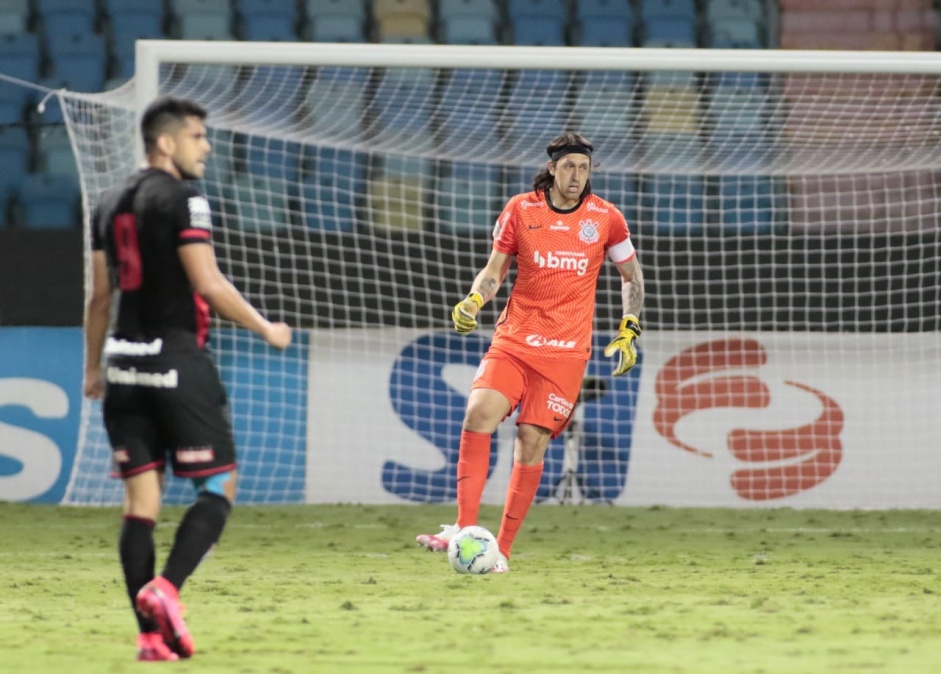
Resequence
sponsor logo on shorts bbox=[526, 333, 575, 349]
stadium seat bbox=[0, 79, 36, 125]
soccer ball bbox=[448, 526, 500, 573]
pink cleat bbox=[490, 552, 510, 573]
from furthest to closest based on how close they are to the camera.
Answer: stadium seat bbox=[0, 79, 36, 125] → sponsor logo on shorts bbox=[526, 333, 575, 349] → pink cleat bbox=[490, 552, 510, 573] → soccer ball bbox=[448, 526, 500, 573]

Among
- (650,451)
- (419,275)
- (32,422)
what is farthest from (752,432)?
(32,422)

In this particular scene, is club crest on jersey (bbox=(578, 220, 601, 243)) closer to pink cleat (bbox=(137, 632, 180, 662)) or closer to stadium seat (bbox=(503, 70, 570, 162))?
pink cleat (bbox=(137, 632, 180, 662))

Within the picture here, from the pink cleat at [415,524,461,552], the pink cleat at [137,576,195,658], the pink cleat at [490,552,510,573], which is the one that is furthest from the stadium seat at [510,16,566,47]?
the pink cleat at [137,576,195,658]

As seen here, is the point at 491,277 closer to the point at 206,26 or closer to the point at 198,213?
the point at 198,213

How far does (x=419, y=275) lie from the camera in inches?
420

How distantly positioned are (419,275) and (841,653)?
262 inches

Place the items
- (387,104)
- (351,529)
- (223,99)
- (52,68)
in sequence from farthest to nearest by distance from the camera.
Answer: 1. (52,68)
2. (387,104)
3. (223,99)
4. (351,529)

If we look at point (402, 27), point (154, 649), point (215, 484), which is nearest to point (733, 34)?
point (402, 27)

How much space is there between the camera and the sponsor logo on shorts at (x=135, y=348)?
434 centimetres

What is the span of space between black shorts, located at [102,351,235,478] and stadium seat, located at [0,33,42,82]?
8818 millimetres

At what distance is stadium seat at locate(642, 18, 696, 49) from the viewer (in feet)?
42.6

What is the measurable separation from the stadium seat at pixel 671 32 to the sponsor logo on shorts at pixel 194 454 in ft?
30.3

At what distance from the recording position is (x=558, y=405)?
673cm

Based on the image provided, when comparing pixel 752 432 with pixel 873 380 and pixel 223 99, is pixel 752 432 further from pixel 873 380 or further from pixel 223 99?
pixel 223 99
